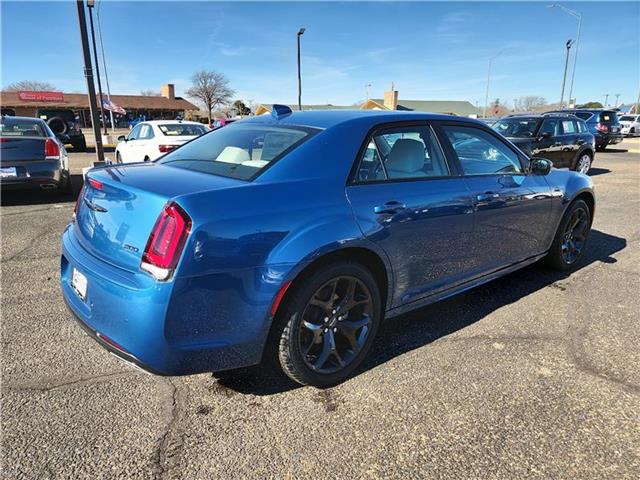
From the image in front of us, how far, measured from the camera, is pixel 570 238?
15.8 ft

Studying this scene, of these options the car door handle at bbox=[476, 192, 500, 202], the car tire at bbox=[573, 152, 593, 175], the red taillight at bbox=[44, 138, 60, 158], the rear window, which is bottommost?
the car tire at bbox=[573, 152, 593, 175]

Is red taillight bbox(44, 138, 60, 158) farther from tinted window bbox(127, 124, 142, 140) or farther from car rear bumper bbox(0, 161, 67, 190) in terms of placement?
tinted window bbox(127, 124, 142, 140)

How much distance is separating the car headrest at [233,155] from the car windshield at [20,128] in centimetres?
639

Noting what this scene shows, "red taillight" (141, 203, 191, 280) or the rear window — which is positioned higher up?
the rear window

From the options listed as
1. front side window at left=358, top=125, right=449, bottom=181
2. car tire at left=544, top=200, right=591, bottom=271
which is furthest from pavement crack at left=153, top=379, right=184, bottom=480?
car tire at left=544, top=200, right=591, bottom=271

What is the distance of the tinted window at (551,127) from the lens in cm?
1109

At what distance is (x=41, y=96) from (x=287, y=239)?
60546 millimetres

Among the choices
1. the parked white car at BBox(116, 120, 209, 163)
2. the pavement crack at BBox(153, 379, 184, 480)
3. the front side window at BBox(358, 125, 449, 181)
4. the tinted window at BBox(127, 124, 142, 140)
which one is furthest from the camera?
the tinted window at BBox(127, 124, 142, 140)

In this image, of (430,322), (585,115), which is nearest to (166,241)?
(430,322)

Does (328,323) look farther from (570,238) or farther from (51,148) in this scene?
(51,148)

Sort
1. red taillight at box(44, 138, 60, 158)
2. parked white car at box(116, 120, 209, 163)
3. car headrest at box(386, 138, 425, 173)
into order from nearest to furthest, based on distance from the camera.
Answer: car headrest at box(386, 138, 425, 173)
red taillight at box(44, 138, 60, 158)
parked white car at box(116, 120, 209, 163)

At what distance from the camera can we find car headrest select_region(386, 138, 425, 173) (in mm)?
3062

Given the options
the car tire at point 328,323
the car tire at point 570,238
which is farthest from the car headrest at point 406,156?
the car tire at point 570,238

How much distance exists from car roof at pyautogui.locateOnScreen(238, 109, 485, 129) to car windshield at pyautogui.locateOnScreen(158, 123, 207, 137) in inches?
318
